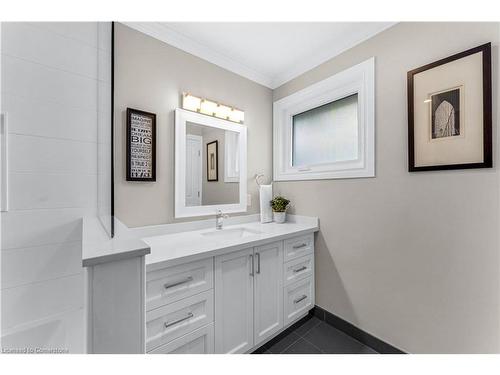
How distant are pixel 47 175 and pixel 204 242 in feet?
2.93

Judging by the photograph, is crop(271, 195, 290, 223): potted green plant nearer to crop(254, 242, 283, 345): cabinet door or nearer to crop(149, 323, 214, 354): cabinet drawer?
crop(254, 242, 283, 345): cabinet door

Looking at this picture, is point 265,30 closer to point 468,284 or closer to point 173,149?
point 173,149

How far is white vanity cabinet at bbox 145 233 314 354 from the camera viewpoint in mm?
1009

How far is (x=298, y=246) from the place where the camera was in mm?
1689

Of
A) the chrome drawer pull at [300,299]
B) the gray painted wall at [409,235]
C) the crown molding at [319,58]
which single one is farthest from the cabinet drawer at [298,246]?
the crown molding at [319,58]

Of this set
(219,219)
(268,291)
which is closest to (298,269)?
(268,291)

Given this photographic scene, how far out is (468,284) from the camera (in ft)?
3.66

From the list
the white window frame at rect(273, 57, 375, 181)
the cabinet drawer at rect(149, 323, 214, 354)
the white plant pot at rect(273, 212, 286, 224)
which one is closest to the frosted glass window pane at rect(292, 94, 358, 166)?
the white window frame at rect(273, 57, 375, 181)

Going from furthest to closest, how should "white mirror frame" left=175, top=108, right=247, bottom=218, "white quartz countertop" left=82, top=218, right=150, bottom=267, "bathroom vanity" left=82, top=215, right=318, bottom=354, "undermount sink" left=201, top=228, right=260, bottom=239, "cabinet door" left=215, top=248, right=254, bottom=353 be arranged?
"undermount sink" left=201, top=228, right=260, bottom=239 → "white mirror frame" left=175, top=108, right=247, bottom=218 → "cabinet door" left=215, top=248, right=254, bottom=353 → "bathroom vanity" left=82, top=215, right=318, bottom=354 → "white quartz countertop" left=82, top=218, right=150, bottom=267

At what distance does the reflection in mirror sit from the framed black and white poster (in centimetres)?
27

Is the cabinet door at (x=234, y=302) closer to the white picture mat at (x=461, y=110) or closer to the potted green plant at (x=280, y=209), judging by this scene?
the potted green plant at (x=280, y=209)

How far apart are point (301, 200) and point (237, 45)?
4.66 ft

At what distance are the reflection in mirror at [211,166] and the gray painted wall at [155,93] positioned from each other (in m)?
0.16

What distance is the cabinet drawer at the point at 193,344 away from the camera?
1015 mm
